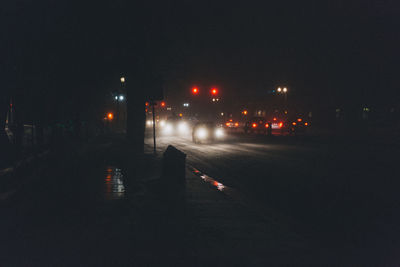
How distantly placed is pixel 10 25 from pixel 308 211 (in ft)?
37.3

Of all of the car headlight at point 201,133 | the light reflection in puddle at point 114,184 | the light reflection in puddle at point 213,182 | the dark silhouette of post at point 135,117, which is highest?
the dark silhouette of post at point 135,117

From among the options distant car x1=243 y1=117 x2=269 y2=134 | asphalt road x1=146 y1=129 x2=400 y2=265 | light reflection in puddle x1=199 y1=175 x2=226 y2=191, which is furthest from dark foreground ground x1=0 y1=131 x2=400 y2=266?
distant car x1=243 y1=117 x2=269 y2=134

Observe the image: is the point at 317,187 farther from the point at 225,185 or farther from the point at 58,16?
the point at 58,16

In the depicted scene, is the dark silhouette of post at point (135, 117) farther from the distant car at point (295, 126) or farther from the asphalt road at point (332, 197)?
the distant car at point (295, 126)

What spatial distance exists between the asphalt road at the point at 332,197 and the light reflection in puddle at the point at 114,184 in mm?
3153

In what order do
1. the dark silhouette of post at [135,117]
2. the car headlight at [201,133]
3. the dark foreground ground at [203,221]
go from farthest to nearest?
the car headlight at [201,133] → the dark silhouette of post at [135,117] → the dark foreground ground at [203,221]

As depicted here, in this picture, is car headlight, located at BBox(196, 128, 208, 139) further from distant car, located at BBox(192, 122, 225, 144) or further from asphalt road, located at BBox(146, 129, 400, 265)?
asphalt road, located at BBox(146, 129, 400, 265)

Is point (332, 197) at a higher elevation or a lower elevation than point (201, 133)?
lower

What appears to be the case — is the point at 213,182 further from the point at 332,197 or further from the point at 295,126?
the point at 295,126

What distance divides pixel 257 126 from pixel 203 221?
35.7 m

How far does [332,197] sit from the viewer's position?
8.85m

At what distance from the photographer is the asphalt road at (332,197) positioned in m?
5.68

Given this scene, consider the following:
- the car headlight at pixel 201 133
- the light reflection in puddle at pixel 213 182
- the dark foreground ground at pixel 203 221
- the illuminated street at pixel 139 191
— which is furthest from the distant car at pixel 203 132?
the dark foreground ground at pixel 203 221

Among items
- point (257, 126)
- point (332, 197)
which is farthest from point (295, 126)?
point (332, 197)
